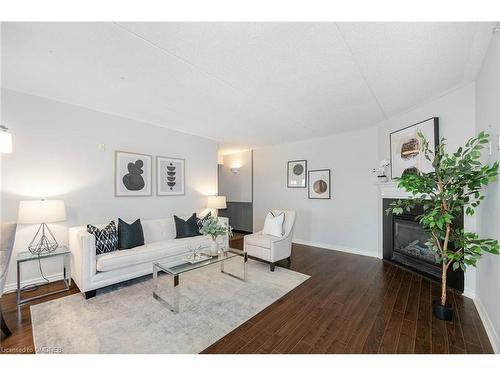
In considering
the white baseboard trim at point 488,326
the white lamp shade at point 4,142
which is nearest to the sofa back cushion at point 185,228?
the white lamp shade at point 4,142

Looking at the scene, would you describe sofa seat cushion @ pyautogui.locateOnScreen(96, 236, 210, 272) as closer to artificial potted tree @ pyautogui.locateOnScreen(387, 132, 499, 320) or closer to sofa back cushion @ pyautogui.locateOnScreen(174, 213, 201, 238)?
sofa back cushion @ pyautogui.locateOnScreen(174, 213, 201, 238)

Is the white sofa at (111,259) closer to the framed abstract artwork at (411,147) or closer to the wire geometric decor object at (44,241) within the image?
the wire geometric decor object at (44,241)

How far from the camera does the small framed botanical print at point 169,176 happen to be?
3.93 metres

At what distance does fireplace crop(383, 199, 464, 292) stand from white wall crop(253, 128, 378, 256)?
353 millimetres

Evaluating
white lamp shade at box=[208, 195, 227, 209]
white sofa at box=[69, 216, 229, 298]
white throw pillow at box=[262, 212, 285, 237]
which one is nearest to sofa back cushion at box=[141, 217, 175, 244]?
white sofa at box=[69, 216, 229, 298]

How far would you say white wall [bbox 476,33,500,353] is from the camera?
5.22 feet

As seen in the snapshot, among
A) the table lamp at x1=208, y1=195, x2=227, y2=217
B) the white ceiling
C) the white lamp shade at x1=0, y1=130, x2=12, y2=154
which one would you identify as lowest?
the table lamp at x1=208, y1=195, x2=227, y2=217

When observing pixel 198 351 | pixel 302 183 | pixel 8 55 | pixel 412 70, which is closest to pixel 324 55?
pixel 412 70

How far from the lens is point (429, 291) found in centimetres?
252

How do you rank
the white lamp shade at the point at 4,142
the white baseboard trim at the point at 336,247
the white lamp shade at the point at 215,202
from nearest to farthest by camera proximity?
the white lamp shade at the point at 4,142, the white baseboard trim at the point at 336,247, the white lamp shade at the point at 215,202

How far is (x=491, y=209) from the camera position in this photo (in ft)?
5.72

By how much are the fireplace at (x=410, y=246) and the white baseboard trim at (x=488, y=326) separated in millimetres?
438

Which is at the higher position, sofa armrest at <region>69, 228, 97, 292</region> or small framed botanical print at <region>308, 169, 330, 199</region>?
small framed botanical print at <region>308, 169, 330, 199</region>
